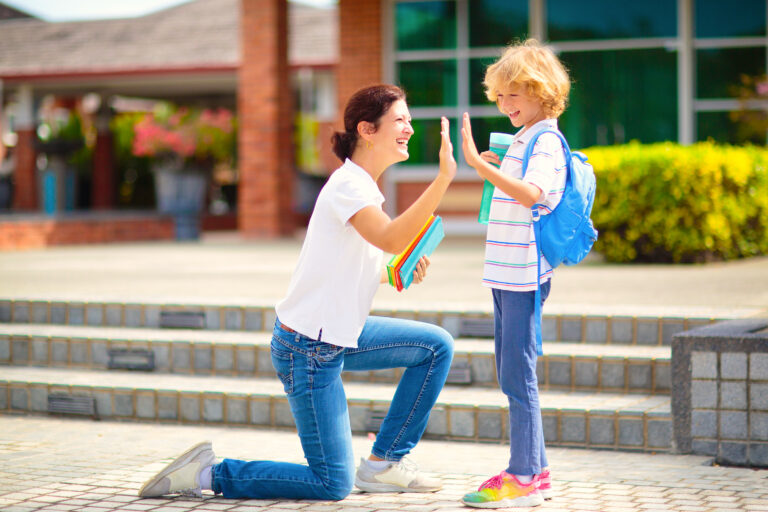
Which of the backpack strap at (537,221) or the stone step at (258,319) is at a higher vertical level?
the backpack strap at (537,221)

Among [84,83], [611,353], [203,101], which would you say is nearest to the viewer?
[611,353]

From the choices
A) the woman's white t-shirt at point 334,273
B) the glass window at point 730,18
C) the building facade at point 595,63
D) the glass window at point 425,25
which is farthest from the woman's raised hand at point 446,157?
the glass window at point 425,25

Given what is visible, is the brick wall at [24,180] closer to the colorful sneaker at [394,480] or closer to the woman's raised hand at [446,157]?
the colorful sneaker at [394,480]

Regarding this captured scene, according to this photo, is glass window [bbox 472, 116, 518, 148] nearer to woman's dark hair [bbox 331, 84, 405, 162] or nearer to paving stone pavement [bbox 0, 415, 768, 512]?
paving stone pavement [bbox 0, 415, 768, 512]

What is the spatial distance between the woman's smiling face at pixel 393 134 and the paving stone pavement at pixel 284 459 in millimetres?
1314

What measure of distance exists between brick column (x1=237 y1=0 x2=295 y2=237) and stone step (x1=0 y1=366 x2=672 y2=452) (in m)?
8.64

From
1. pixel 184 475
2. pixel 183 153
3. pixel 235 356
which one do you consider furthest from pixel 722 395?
pixel 183 153

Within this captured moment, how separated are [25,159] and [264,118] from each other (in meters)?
11.0

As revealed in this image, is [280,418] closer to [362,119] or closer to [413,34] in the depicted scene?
[362,119]

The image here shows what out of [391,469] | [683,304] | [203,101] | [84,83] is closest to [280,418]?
[391,469]

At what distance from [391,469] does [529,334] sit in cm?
79

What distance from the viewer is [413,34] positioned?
15.1m

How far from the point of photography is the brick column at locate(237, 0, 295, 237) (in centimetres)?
1495

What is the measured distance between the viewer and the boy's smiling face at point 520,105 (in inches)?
151
